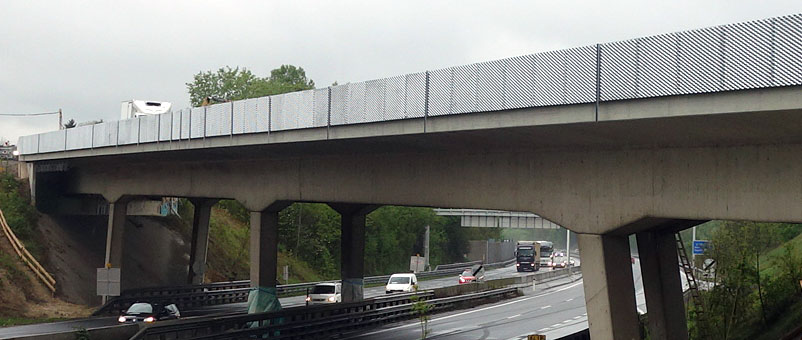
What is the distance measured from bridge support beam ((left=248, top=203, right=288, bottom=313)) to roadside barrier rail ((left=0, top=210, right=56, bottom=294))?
17.2 meters

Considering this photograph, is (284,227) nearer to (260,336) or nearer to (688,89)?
(260,336)

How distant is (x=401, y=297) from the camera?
4306 centimetres

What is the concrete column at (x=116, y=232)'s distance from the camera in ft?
148

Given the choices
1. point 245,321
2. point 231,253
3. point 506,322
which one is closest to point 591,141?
point 245,321

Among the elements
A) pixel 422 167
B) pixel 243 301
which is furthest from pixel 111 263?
pixel 422 167

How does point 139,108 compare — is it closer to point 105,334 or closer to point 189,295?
point 189,295

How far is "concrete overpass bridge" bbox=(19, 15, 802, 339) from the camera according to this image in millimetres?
14352

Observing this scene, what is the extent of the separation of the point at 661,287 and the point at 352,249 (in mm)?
19005

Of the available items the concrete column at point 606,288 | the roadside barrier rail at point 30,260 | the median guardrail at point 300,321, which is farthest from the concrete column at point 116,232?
the concrete column at point 606,288

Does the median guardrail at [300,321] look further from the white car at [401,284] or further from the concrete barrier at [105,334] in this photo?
the white car at [401,284]

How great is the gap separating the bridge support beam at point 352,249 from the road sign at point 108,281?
10.1 m

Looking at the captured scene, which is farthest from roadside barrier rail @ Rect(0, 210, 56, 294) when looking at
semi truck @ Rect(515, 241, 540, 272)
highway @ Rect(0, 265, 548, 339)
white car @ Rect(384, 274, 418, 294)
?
semi truck @ Rect(515, 241, 540, 272)

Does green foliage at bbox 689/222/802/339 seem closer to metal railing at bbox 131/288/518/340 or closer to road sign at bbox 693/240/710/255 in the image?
road sign at bbox 693/240/710/255

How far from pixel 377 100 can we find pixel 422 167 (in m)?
2.97
